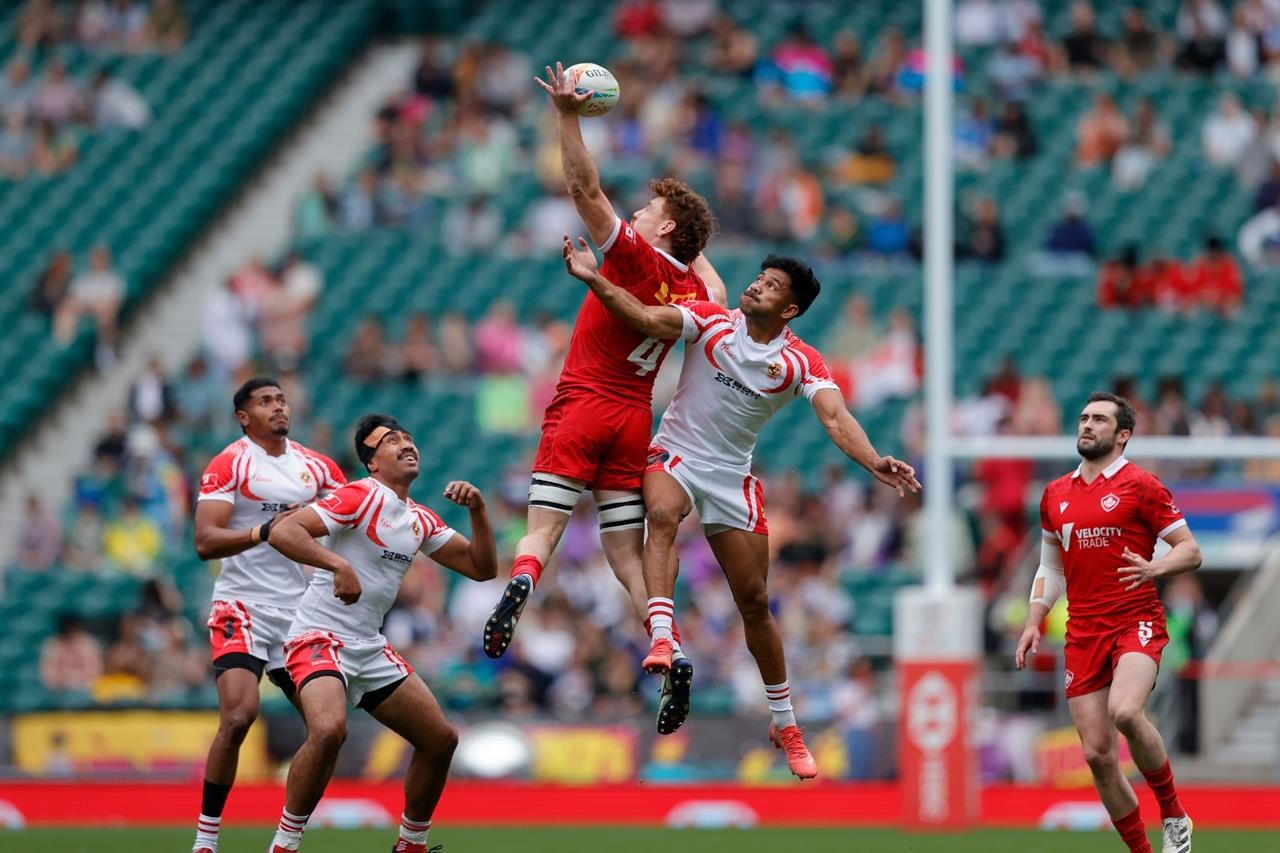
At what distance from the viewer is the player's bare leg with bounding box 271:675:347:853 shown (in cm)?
1096

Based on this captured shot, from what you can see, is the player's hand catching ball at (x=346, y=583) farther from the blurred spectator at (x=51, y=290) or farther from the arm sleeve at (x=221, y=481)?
the blurred spectator at (x=51, y=290)

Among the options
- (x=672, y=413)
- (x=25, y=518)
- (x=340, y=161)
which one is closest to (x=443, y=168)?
(x=340, y=161)

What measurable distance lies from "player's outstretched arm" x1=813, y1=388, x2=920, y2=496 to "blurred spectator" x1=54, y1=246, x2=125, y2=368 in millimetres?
13328

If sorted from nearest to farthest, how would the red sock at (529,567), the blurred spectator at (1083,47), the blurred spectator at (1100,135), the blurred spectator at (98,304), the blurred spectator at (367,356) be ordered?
the red sock at (529,567), the blurred spectator at (367,356), the blurred spectator at (1100,135), the blurred spectator at (98,304), the blurred spectator at (1083,47)

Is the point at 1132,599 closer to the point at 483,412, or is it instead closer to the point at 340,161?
the point at 483,412

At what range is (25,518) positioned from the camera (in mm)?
21219

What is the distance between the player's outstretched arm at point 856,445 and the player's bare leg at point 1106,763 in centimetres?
168

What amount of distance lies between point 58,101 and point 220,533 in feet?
49.1

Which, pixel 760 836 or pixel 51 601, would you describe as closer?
pixel 760 836

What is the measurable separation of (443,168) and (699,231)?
12643 mm

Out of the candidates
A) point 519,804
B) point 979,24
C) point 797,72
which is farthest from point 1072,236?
point 519,804

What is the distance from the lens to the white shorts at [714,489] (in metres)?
11.4

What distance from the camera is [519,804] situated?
58.0 feet

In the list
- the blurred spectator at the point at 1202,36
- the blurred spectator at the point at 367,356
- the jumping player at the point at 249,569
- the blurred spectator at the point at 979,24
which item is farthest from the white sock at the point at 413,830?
the blurred spectator at the point at 1202,36
